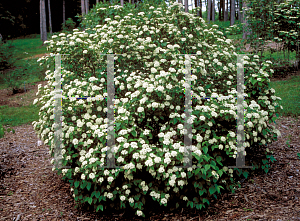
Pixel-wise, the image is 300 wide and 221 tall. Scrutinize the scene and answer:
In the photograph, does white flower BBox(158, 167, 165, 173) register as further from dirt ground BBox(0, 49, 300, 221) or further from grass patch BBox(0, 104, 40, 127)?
grass patch BBox(0, 104, 40, 127)

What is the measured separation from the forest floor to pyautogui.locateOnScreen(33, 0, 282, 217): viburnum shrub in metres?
0.19

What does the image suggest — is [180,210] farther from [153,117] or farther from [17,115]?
[17,115]

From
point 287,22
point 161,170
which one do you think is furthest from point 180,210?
point 287,22

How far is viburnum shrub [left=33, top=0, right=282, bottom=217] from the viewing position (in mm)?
3045

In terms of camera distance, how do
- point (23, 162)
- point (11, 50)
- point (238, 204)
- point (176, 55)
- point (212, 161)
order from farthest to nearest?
point (11, 50)
point (23, 162)
point (176, 55)
point (238, 204)
point (212, 161)

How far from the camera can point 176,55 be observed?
378cm

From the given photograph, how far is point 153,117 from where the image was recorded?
11.5 feet

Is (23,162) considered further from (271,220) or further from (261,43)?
(261,43)

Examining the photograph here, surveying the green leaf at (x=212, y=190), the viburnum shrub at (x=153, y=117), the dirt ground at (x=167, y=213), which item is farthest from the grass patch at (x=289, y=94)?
the green leaf at (x=212, y=190)

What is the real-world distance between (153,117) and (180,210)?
4.47 feet

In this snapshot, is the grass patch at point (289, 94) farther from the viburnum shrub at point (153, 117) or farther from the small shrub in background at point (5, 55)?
the small shrub in background at point (5, 55)

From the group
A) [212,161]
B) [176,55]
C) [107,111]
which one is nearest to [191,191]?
[212,161]

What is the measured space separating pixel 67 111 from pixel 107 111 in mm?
562

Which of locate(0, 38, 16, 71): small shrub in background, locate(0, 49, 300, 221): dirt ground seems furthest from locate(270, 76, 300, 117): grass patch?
locate(0, 38, 16, 71): small shrub in background
